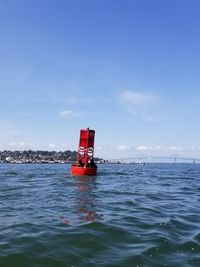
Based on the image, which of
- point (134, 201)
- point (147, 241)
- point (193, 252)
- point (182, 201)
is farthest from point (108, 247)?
point (182, 201)

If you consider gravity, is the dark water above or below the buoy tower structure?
below

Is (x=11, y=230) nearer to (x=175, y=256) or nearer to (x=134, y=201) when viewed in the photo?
(x=175, y=256)

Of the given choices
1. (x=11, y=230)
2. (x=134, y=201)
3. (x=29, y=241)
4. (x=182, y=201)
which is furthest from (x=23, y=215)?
(x=182, y=201)

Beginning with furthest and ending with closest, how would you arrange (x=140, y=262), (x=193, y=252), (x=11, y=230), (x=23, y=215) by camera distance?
(x=23, y=215) < (x=11, y=230) < (x=193, y=252) < (x=140, y=262)

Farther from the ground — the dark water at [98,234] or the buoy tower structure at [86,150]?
the buoy tower structure at [86,150]

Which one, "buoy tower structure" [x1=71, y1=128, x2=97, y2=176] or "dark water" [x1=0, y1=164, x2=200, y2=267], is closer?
"dark water" [x1=0, y1=164, x2=200, y2=267]

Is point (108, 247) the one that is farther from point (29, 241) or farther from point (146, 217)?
point (146, 217)

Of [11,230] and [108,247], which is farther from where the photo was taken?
[11,230]

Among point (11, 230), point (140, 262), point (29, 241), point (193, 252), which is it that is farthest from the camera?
point (11, 230)

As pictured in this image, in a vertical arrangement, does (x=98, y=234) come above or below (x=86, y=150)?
below

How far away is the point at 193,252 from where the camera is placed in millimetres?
8883

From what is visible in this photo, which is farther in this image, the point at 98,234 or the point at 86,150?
the point at 86,150

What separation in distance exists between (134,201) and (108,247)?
8.44 meters

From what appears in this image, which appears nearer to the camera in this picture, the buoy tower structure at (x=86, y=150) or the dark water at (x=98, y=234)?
the dark water at (x=98, y=234)
